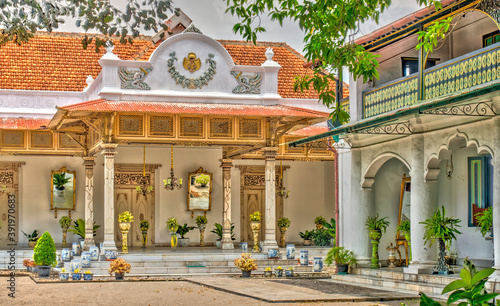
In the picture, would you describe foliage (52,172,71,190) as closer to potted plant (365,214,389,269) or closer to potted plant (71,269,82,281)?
potted plant (71,269,82,281)

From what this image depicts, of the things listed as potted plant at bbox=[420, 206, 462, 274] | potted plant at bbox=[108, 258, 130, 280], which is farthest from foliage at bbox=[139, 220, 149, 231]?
potted plant at bbox=[420, 206, 462, 274]

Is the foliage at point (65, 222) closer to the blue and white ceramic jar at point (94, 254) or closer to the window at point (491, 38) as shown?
the blue and white ceramic jar at point (94, 254)

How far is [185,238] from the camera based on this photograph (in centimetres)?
2522

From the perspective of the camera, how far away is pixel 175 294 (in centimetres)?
1473

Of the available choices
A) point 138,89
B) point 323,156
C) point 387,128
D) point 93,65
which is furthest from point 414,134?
point 93,65

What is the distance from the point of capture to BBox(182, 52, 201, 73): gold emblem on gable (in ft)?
70.4

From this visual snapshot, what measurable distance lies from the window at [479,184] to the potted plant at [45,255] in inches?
360

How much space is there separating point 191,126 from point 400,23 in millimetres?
6982

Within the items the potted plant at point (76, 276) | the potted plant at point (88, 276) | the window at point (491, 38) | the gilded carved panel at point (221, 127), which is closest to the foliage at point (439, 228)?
the window at point (491, 38)

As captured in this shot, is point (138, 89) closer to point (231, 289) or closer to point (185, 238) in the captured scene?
point (185, 238)

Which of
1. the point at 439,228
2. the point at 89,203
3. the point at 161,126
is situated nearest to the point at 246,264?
the point at 161,126

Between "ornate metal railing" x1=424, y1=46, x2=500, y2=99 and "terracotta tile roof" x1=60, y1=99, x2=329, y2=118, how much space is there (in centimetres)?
574

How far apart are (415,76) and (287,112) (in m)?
5.71

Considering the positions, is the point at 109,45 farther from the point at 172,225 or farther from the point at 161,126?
the point at 172,225
